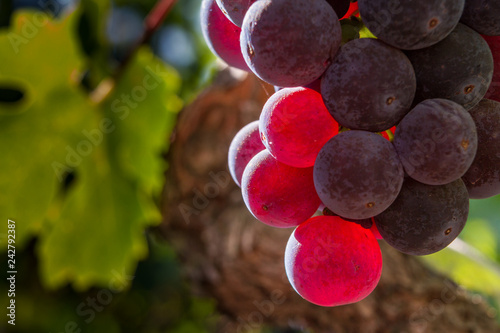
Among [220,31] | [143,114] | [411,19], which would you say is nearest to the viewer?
[411,19]

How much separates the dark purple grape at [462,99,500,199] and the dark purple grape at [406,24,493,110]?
3cm

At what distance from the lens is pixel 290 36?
40cm

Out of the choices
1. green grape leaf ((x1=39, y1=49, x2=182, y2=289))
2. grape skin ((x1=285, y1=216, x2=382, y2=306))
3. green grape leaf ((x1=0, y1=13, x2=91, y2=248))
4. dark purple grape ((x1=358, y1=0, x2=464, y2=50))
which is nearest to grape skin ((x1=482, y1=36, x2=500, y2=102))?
dark purple grape ((x1=358, y1=0, x2=464, y2=50))

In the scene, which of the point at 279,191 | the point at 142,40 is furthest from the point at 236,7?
the point at 142,40

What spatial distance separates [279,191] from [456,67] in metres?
0.21

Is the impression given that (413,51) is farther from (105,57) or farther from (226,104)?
(105,57)

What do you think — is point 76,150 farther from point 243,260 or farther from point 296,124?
point 296,124

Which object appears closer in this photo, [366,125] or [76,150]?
[366,125]

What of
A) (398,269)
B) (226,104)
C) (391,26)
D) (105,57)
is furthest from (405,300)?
(105,57)

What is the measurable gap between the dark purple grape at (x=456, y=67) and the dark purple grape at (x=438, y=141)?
0.06ft

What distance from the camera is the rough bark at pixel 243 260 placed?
137cm

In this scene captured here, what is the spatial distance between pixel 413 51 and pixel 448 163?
12cm

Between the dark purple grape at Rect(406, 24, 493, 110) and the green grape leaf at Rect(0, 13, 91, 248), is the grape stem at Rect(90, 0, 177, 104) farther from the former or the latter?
the dark purple grape at Rect(406, 24, 493, 110)

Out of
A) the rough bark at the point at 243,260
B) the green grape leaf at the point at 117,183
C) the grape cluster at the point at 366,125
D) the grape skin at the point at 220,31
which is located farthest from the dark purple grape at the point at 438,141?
the green grape leaf at the point at 117,183
